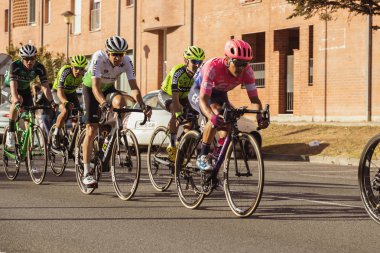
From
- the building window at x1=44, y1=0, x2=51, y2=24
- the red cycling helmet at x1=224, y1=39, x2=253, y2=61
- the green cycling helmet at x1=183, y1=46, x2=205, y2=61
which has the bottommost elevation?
the red cycling helmet at x1=224, y1=39, x2=253, y2=61

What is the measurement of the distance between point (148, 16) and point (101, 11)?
565 centimetres

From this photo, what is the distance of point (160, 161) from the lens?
12.3m

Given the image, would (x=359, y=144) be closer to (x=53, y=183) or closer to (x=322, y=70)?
(x=322, y=70)

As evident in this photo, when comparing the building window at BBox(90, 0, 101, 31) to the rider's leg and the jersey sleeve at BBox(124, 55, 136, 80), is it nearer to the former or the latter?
the rider's leg

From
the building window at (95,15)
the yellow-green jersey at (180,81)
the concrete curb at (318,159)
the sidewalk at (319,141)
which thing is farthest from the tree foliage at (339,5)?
the building window at (95,15)

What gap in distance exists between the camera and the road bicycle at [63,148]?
46.2 feet

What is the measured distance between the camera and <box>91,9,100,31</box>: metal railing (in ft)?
159

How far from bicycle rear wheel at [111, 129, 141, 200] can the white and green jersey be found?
0.80m

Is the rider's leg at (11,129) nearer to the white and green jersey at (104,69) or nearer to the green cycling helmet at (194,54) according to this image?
the white and green jersey at (104,69)

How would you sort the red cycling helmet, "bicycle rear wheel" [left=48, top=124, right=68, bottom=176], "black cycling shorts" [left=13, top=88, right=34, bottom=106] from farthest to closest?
"black cycling shorts" [left=13, top=88, right=34, bottom=106] < "bicycle rear wheel" [left=48, top=124, right=68, bottom=176] < the red cycling helmet

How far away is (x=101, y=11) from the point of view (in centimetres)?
4759

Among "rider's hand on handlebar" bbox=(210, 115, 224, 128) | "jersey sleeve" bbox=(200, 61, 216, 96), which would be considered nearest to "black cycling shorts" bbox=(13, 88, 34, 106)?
"jersey sleeve" bbox=(200, 61, 216, 96)

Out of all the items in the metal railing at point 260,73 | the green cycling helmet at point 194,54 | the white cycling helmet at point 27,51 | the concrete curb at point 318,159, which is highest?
the metal railing at point 260,73

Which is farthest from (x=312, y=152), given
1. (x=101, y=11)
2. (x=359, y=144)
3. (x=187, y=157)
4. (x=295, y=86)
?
(x=101, y=11)
